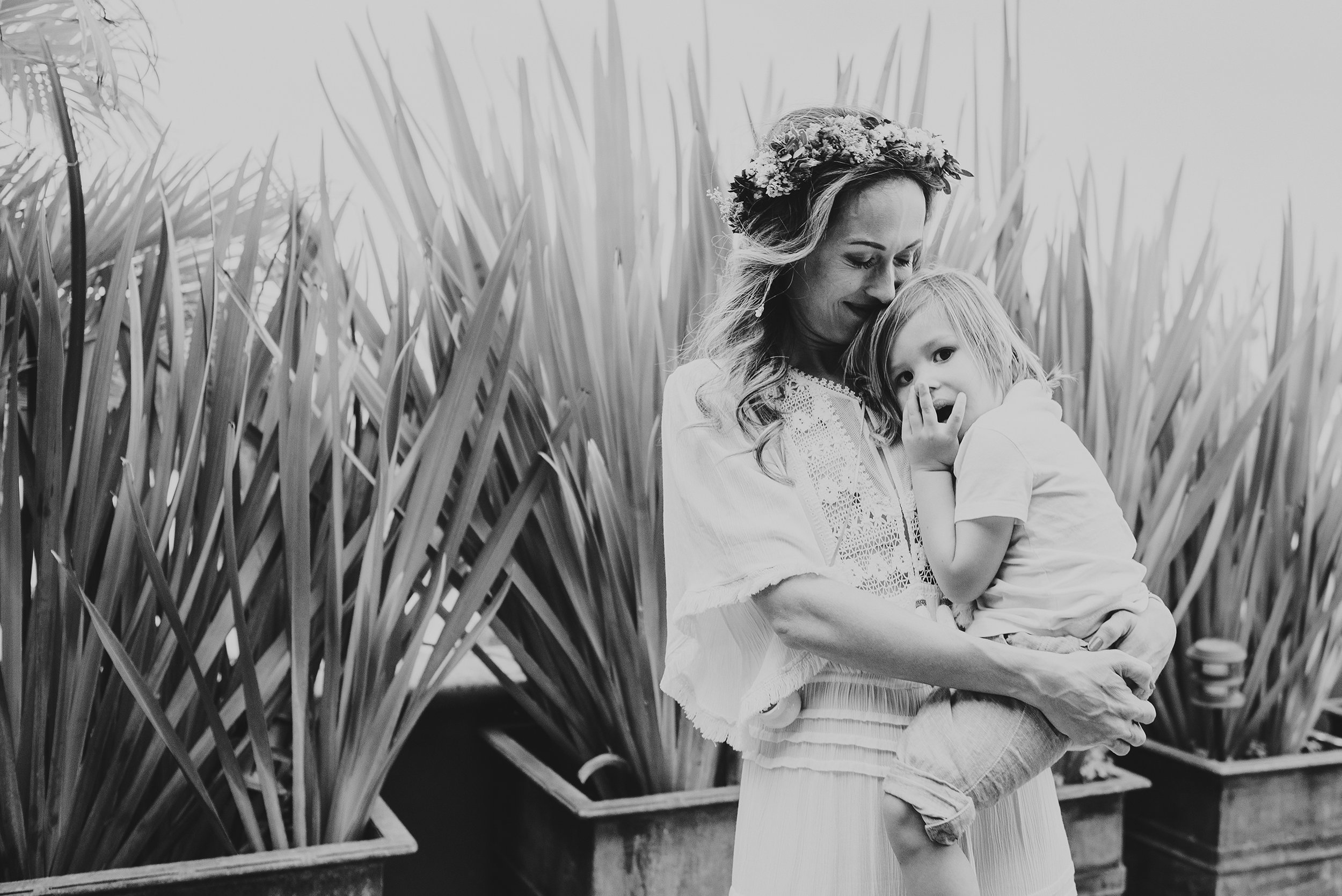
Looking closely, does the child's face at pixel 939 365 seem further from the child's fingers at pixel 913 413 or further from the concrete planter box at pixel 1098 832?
the concrete planter box at pixel 1098 832

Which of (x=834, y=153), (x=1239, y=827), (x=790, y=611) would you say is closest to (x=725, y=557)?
(x=790, y=611)

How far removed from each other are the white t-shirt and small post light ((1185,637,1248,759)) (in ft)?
4.06

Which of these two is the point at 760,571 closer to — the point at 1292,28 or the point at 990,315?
the point at 990,315

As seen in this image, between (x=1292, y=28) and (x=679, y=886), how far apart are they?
2.96m

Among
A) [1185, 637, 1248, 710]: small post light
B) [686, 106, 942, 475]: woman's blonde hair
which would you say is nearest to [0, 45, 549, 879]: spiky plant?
[686, 106, 942, 475]: woman's blonde hair

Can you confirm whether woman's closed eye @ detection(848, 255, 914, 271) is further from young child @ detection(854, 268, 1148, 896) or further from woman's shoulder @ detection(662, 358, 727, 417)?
woman's shoulder @ detection(662, 358, 727, 417)

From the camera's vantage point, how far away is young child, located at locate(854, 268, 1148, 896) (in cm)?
98

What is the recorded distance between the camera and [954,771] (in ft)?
3.19

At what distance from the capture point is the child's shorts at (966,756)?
0.96m

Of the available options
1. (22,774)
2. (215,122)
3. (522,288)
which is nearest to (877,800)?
(522,288)

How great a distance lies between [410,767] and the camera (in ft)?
6.57

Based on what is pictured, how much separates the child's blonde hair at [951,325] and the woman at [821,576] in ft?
0.07

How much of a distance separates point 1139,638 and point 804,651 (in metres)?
0.32

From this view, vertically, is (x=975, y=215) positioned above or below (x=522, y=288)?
above
